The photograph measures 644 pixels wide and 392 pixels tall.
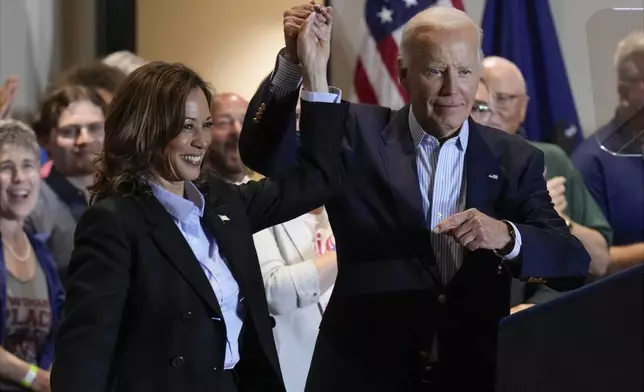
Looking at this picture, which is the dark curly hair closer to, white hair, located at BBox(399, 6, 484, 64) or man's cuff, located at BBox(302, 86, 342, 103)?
man's cuff, located at BBox(302, 86, 342, 103)

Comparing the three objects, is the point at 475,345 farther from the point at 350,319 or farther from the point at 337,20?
the point at 337,20

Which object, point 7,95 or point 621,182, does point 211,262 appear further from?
point 7,95

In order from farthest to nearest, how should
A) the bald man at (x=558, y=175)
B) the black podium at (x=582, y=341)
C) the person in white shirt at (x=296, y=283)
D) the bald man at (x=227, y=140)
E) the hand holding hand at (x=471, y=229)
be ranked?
the bald man at (x=227, y=140), the bald man at (x=558, y=175), the person in white shirt at (x=296, y=283), the hand holding hand at (x=471, y=229), the black podium at (x=582, y=341)

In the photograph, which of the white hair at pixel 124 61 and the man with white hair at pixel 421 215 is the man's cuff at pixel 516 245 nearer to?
the man with white hair at pixel 421 215

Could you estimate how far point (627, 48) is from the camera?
2.93 meters

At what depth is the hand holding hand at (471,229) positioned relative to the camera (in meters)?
1.57

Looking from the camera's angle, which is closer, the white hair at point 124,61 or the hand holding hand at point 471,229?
the hand holding hand at point 471,229

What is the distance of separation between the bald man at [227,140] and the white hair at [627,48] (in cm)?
108

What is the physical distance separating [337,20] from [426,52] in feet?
6.07

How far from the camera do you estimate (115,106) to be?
1725 millimetres

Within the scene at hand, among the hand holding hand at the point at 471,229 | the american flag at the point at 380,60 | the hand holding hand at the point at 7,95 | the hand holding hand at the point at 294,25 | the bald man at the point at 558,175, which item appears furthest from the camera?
the american flag at the point at 380,60

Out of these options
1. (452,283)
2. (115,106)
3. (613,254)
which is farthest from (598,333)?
(613,254)

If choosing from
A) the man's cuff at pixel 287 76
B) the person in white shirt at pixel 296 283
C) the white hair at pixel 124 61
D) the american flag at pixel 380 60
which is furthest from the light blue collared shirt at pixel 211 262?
the american flag at pixel 380 60

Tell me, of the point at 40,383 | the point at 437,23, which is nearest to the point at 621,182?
the point at 437,23
